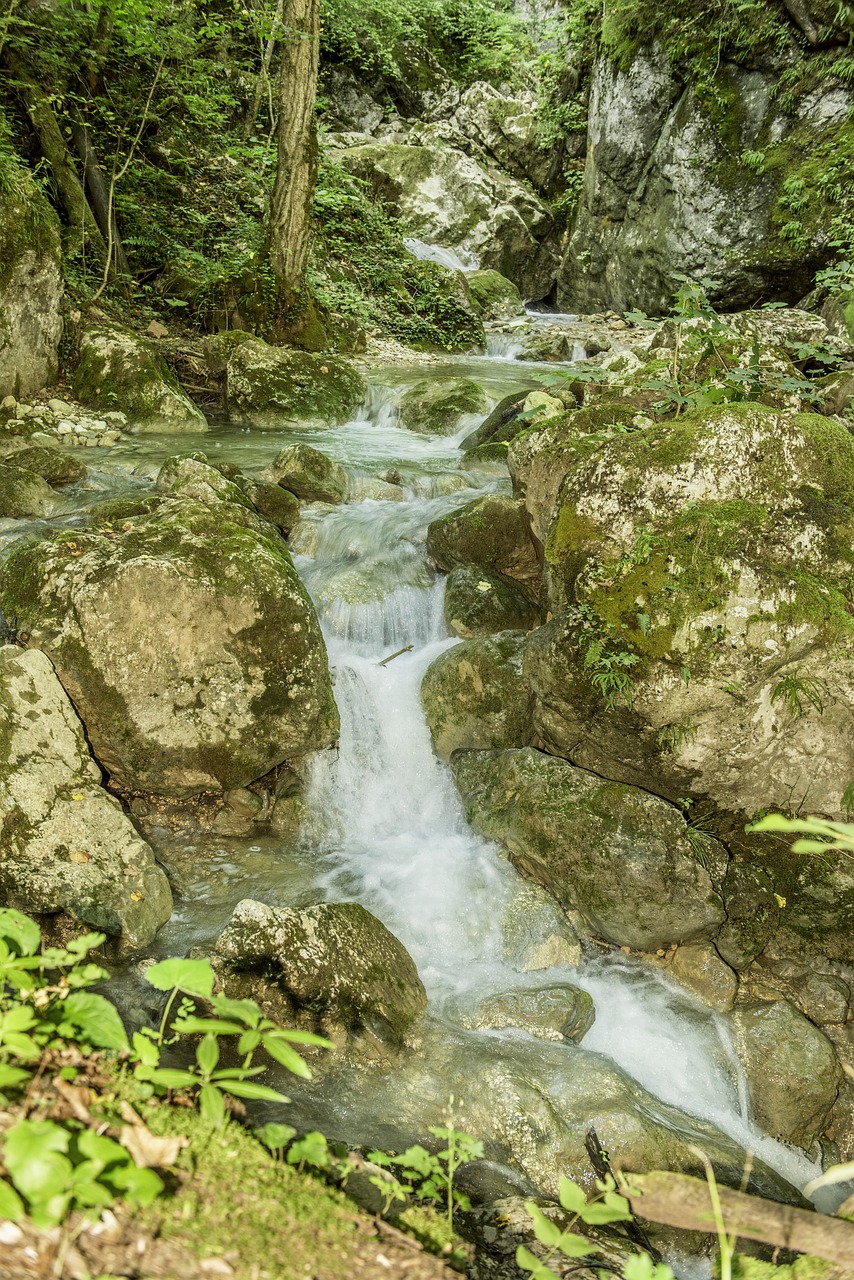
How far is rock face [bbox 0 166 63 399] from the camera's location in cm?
781

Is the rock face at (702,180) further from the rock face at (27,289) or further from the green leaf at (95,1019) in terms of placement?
the green leaf at (95,1019)

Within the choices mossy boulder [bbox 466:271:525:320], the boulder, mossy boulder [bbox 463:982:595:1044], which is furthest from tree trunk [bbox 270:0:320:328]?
the boulder

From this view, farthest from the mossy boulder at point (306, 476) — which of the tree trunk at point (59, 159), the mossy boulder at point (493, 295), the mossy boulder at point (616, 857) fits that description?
the mossy boulder at point (493, 295)

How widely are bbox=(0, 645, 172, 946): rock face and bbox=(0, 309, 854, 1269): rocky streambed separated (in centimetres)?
2

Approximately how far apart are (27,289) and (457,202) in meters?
14.9

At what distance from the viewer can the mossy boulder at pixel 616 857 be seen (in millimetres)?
3979

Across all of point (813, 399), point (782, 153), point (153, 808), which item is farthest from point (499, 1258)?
point (782, 153)

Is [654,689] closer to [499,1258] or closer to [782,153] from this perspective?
[499,1258]

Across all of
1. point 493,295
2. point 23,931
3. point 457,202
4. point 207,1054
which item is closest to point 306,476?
point 23,931

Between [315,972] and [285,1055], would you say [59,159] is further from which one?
[285,1055]

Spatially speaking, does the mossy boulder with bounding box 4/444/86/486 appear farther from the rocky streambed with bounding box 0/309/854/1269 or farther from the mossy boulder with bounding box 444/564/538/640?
the mossy boulder with bounding box 444/564/538/640

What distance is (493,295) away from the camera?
18094 millimetres

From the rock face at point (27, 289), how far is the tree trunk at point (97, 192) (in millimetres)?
2531

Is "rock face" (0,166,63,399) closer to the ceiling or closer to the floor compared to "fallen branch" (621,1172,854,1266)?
closer to the ceiling
